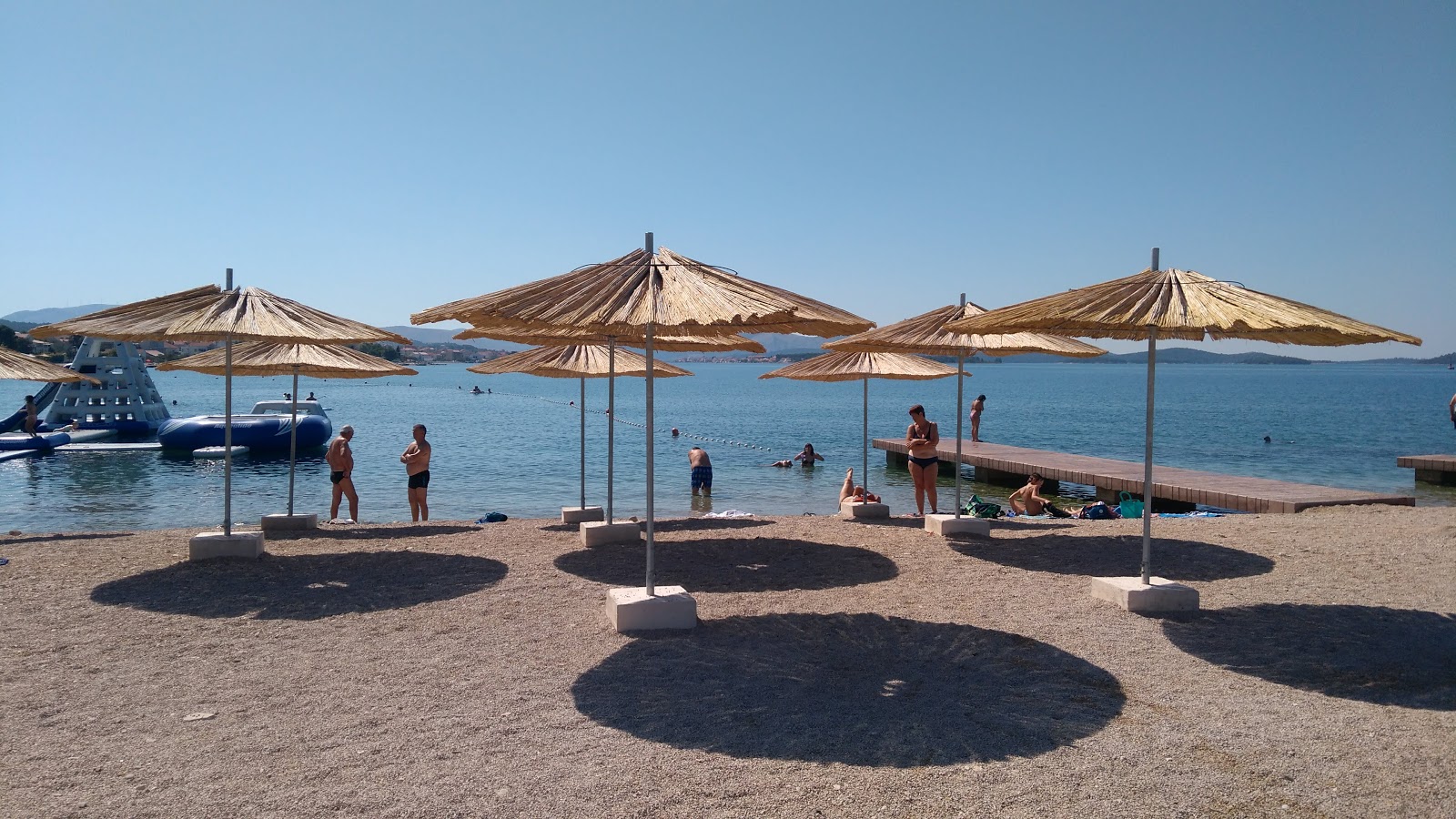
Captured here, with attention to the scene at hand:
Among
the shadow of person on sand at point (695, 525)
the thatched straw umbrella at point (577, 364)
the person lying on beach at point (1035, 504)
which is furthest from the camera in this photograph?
the person lying on beach at point (1035, 504)

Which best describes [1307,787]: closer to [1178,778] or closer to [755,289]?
[1178,778]

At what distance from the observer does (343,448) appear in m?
12.7

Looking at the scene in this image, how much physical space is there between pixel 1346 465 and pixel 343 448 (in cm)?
3035

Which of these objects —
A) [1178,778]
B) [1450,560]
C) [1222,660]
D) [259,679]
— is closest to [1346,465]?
[1450,560]

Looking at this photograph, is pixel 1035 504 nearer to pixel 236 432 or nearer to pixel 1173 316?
pixel 1173 316

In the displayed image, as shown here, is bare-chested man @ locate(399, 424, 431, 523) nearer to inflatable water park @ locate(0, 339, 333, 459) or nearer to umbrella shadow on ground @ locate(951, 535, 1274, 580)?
umbrella shadow on ground @ locate(951, 535, 1274, 580)

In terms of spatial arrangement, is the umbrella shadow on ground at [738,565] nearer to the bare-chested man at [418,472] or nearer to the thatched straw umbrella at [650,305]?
the thatched straw umbrella at [650,305]

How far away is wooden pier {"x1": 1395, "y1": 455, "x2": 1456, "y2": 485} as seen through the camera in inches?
854

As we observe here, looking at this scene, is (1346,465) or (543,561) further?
Result: (1346,465)

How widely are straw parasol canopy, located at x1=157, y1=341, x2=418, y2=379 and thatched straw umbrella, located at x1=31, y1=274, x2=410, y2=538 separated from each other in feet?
7.39

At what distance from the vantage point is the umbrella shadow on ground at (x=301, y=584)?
6.12 metres

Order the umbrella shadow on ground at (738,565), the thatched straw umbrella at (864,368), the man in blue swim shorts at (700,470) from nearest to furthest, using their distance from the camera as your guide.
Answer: the umbrella shadow on ground at (738,565) < the thatched straw umbrella at (864,368) < the man in blue swim shorts at (700,470)

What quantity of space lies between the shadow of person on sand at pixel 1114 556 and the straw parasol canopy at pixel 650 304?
10.0 feet

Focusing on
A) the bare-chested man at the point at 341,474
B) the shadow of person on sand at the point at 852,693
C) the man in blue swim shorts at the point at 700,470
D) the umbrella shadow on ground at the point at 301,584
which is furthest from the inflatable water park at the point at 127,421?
the shadow of person on sand at the point at 852,693
